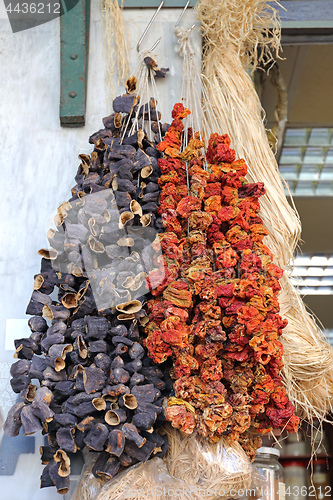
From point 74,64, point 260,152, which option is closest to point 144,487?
point 260,152

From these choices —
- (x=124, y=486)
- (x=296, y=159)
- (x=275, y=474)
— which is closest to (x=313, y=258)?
(x=296, y=159)

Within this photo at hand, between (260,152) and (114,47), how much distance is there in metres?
0.52

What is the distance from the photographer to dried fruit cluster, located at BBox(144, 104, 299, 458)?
104 cm

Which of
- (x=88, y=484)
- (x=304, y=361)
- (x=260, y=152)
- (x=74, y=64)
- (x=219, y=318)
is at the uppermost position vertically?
(x=74, y=64)

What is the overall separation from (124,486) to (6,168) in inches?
34.9

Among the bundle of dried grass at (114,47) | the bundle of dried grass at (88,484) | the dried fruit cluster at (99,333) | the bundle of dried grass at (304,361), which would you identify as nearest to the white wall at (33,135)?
the bundle of dried grass at (114,47)

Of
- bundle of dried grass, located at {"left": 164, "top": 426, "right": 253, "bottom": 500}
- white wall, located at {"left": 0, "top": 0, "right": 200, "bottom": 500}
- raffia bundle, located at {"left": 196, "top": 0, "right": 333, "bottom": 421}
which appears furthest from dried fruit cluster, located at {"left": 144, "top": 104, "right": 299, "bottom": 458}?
white wall, located at {"left": 0, "top": 0, "right": 200, "bottom": 500}

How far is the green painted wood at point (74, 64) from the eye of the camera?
1.45m

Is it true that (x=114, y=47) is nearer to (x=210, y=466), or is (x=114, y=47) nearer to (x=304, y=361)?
(x=304, y=361)

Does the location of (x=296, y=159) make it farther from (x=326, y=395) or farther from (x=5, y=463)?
(x=5, y=463)

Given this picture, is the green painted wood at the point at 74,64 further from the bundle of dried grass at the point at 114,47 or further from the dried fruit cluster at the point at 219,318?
the dried fruit cluster at the point at 219,318

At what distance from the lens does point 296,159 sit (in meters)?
3.30

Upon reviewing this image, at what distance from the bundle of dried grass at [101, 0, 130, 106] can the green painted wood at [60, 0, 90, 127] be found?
0.20ft

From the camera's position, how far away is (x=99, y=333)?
43.3 inches
